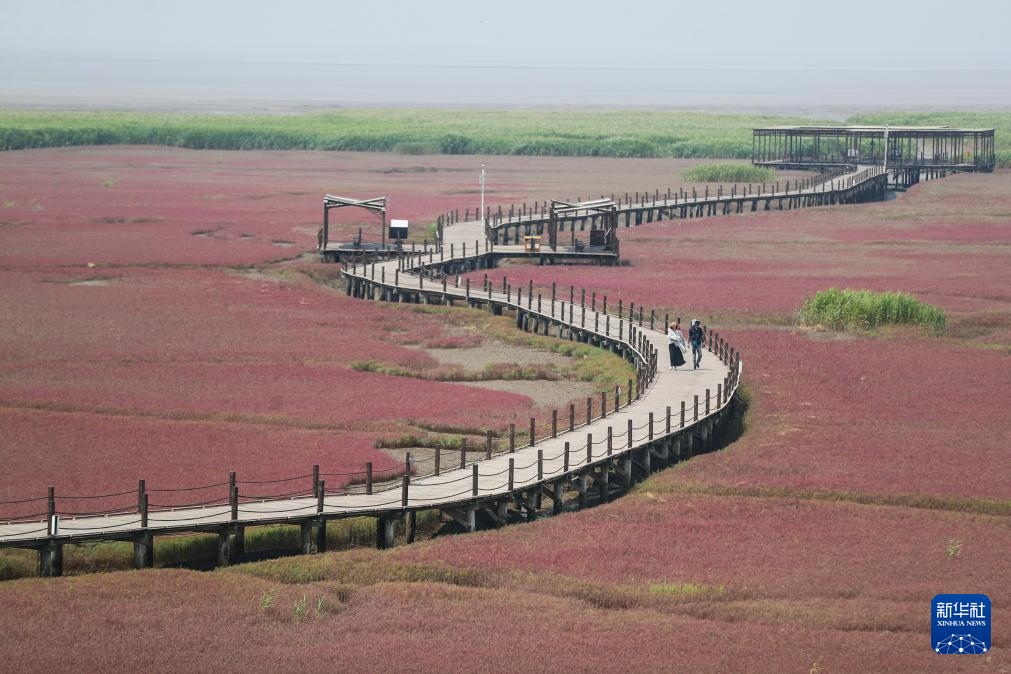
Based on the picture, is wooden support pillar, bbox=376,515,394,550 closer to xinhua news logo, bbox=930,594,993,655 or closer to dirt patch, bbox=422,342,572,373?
xinhua news logo, bbox=930,594,993,655

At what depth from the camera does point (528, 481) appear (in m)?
32.5

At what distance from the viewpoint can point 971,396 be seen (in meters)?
44.0

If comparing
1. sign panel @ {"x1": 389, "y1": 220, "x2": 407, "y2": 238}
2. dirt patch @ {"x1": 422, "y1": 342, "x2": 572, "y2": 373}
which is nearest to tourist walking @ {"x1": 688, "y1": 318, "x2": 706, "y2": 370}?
dirt patch @ {"x1": 422, "y1": 342, "x2": 572, "y2": 373}

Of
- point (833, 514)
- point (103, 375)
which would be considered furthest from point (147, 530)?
point (103, 375)

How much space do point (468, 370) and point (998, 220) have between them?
56.9 meters

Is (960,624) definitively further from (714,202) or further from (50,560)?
(714,202)

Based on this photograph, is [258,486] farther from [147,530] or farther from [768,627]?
[768,627]

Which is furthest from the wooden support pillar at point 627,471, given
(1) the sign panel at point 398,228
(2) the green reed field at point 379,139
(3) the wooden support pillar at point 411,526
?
(2) the green reed field at point 379,139

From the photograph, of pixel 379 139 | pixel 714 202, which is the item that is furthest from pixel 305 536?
pixel 379 139

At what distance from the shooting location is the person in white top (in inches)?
1759

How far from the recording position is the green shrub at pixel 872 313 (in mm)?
56750

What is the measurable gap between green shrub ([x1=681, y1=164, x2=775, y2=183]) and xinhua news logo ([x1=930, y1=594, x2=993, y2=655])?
106 meters

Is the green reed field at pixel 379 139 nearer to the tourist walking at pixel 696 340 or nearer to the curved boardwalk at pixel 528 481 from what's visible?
the curved boardwalk at pixel 528 481

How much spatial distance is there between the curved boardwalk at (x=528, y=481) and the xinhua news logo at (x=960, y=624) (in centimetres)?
907
